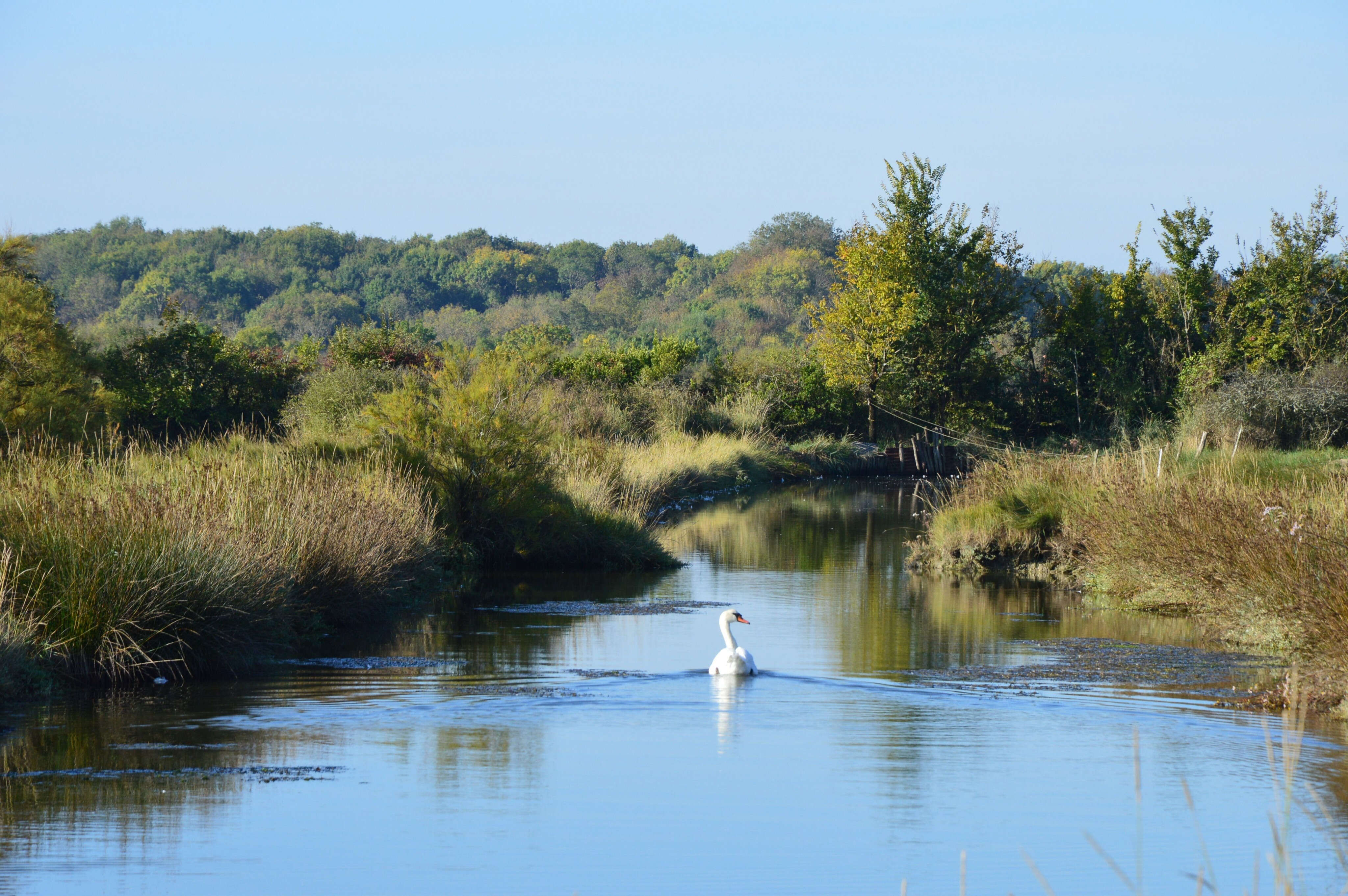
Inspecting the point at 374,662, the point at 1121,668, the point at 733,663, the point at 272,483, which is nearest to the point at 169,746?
the point at 374,662

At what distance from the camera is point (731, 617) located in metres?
12.0


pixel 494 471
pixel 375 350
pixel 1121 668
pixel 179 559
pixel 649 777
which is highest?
pixel 375 350

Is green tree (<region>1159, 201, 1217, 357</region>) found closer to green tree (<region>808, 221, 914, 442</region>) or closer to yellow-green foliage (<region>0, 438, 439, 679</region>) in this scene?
green tree (<region>808, 221, 914, 442</region>)

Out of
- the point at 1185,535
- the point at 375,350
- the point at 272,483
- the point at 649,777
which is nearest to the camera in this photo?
the point at 649,777

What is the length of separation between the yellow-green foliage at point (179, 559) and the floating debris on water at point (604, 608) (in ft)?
4.74

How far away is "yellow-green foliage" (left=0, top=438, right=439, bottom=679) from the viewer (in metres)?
10.3

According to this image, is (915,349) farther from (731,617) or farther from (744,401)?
(731,617)

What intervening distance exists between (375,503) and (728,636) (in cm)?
519

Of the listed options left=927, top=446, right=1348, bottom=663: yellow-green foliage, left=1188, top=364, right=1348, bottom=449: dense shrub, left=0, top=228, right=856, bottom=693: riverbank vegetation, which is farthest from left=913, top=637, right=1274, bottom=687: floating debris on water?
left=1188, top=364, right=1348, bottom=449: dense shrub

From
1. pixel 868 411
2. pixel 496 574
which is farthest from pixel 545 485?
pixel 868 411

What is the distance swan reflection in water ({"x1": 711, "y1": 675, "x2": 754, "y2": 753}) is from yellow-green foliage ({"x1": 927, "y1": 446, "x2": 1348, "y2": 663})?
172 inches

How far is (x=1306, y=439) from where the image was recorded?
32031 mm

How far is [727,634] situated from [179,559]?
454 centimetres

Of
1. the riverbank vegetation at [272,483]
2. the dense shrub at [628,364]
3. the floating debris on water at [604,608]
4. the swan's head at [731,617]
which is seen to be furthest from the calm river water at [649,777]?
the dense shrub at [628,364]
